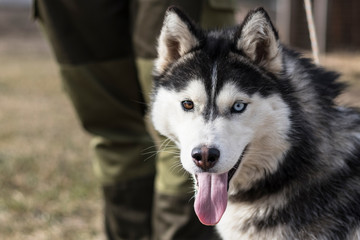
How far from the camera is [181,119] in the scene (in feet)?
6.55

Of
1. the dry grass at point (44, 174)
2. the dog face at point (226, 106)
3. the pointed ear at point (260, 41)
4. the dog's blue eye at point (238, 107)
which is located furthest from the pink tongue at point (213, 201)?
the dry grass at point (44, 174)

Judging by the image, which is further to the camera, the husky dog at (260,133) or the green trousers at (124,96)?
the green trousers at (124,96)

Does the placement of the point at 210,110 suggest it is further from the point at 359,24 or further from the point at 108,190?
the point at 359,24

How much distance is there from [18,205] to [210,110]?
7.28ft

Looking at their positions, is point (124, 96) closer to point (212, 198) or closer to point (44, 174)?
point (212, 198)

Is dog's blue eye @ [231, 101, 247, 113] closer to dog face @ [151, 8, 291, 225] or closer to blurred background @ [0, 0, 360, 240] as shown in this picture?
dog face @ [151, 8, 291, 225]

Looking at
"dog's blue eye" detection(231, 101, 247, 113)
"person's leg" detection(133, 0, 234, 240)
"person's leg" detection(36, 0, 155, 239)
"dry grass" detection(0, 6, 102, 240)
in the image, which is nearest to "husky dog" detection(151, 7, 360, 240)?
"dog's blue eye" detection(231, 101, 247, 113)

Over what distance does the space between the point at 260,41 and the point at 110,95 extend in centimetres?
114

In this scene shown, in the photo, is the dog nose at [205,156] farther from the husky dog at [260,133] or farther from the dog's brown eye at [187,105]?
the dog's brown eye at [187,105]

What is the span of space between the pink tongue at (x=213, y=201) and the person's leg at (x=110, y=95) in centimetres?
90

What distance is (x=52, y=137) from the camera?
5.46 metres

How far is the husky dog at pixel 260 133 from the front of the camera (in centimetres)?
190

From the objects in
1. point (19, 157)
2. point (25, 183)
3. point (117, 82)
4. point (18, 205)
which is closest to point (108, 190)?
point (117, 82)

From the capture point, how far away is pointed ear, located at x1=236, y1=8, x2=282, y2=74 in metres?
1.89
